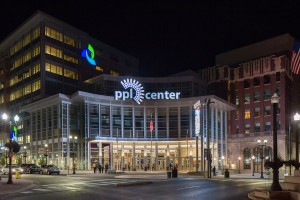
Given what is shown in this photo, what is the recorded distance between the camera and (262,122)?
95.9 m

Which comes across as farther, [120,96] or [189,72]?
[189,72]

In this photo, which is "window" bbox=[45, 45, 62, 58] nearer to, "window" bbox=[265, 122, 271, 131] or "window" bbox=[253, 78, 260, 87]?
"window" bbox=[253, 78, 260, 87]

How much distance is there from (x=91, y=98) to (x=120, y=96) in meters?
5.81

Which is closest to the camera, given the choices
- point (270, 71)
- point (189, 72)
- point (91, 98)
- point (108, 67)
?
point (91, 98)

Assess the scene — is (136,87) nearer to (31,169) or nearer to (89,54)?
(89,54)

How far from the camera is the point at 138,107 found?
85.6 m

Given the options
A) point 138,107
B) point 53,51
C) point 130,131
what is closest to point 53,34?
point 53,51

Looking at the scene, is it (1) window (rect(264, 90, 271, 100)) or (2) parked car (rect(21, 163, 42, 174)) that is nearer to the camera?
(2) parked car (rect(21, 163, 42, 174))

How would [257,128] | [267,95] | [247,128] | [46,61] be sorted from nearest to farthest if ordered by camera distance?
[267,95]
[257,128]
[247,128]
[46,61]

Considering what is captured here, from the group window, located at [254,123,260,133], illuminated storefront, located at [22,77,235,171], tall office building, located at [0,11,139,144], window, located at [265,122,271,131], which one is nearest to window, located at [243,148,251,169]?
window, located at [254,123,260,133]

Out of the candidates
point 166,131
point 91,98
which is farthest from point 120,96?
point 166,131

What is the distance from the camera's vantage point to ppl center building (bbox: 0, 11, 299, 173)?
266 feet

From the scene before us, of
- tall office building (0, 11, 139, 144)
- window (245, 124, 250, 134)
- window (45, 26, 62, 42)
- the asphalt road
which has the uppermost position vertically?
window (45, 26, 62, 42)

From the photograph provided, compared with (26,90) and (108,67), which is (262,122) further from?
(26,90)
